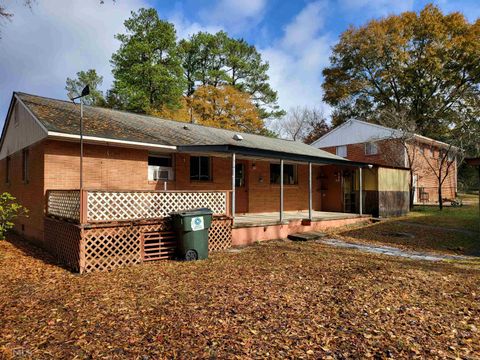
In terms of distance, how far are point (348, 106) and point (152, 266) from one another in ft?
118

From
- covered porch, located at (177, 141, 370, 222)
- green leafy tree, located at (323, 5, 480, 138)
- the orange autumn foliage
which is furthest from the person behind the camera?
the orange autumn foliage

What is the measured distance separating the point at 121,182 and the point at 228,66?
95.9 feet

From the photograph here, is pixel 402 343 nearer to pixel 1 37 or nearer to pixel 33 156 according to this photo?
pixel 1 37

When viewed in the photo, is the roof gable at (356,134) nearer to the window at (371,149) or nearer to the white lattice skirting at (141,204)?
the window at (371,149)

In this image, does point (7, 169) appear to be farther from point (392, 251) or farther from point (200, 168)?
point (392, 251)

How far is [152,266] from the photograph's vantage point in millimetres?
7613

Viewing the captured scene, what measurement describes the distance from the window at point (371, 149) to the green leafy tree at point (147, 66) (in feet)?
57.1

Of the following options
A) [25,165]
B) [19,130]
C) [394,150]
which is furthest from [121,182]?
[394,150]

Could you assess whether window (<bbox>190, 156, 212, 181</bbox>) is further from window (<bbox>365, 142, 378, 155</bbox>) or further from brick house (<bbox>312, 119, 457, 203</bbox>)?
window (<bbox>365, 142, 378, 155</bbox>)

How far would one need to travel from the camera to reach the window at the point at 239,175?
1453 centimetres

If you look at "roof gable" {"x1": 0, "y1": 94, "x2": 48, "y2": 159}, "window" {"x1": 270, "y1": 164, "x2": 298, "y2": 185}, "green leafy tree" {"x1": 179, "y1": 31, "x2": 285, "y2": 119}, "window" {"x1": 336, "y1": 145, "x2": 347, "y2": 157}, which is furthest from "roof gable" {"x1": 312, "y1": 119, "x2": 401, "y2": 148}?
"roof gable" {"x1": 0, "y1": 94, "x2": 48, "y2": 159}

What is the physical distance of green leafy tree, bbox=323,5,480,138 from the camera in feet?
99.7

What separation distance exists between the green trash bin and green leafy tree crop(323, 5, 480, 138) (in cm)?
2876

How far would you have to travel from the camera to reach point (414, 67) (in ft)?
104
